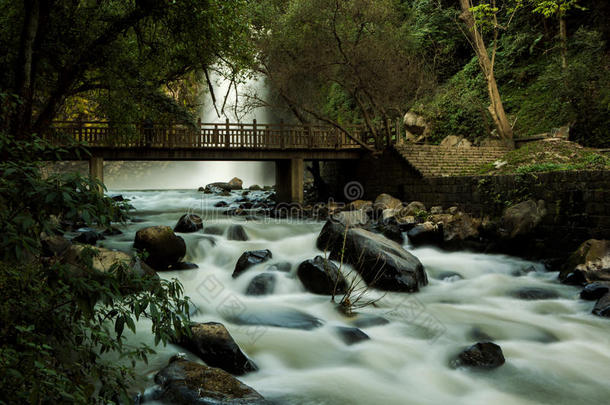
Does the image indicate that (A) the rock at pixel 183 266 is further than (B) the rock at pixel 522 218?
No

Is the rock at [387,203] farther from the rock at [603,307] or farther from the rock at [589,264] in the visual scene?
the rock at [603,307]

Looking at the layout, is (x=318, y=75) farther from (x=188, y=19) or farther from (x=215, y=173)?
(x=215, y=173)

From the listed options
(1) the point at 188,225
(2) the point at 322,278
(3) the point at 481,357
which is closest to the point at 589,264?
(3) the point at 481,357

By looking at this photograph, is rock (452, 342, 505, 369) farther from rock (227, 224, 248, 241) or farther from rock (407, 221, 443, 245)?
rock (227, 224, 248, 241)

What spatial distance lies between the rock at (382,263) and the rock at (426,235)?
3.32m

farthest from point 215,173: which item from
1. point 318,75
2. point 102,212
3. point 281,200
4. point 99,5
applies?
point 102,212

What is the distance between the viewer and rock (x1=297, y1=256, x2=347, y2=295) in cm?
702

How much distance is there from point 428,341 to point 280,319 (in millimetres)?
2111

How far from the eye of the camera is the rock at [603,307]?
617cm

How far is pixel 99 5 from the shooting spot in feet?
30.3

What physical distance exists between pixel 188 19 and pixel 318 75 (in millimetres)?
8903

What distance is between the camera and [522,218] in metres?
9.89

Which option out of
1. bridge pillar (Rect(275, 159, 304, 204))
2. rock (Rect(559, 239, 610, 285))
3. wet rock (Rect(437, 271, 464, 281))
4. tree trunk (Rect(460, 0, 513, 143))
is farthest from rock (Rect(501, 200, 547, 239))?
bridge pillar (Rect(275, 159, 304, 204))

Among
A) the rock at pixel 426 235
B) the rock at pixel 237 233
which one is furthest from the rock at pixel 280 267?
the rock at pixel 426 235
